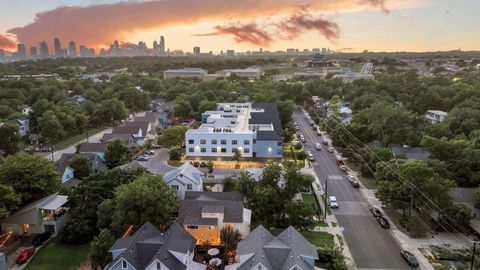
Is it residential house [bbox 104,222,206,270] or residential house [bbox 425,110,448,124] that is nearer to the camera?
residential house [bbox 104,222,206,270]

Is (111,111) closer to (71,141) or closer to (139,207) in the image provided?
(71,141)

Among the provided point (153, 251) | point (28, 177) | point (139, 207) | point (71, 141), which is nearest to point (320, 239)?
point (153, 251)

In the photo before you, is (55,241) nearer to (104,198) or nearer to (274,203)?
(104,198)

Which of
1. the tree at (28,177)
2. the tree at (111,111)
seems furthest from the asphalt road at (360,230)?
the tree at (111,111)

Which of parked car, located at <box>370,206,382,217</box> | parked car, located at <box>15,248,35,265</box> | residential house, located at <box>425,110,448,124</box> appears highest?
residential house, located at <box>425,110,448,124</box>

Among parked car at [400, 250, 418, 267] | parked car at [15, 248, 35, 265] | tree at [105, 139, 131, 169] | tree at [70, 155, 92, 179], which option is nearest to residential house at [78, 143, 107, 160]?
tree at [105, 139, 131, 169]

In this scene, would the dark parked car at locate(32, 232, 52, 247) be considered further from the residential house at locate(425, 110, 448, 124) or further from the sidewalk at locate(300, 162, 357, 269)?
the residential house at locate(425, 110, 448, 124)

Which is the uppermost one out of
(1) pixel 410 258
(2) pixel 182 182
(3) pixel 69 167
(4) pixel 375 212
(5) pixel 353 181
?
(2) pixel 182 182
